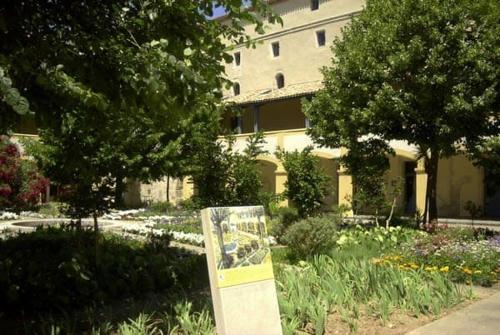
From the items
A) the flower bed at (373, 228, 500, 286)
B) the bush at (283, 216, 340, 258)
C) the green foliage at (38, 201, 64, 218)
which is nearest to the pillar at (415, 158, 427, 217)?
the flower bed at (373, 228, 500, 286)

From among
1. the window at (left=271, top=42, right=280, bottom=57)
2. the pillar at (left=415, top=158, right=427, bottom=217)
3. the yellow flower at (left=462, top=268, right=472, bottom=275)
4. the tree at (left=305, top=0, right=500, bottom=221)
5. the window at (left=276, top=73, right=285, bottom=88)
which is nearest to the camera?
the yellow flower at (left=462, top=268, right=472, bottom=275)

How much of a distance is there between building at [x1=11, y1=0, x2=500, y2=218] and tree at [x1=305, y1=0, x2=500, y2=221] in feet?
31.6

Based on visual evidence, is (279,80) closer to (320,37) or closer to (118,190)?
(320,37)

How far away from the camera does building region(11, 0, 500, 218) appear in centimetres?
2555

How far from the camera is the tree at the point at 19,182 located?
2186cm

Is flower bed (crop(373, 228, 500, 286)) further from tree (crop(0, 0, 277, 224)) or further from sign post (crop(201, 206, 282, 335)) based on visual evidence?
tree (crop(0, 0, 277, 224))

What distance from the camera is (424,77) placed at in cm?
1407

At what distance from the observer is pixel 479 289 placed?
859cm

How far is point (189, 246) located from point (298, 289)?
23.5 ft

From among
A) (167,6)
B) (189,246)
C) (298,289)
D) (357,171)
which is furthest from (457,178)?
(167,6)

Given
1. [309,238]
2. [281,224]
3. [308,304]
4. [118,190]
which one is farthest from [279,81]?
[308,304]

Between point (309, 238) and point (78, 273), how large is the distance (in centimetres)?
468

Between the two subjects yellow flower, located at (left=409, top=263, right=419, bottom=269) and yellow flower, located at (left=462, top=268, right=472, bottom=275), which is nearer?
yellow flower, located at (left=462, top=268, right=472, bottom=275)

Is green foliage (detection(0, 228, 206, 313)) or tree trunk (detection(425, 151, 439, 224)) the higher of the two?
tree trunk (detection(425, 151, 439, 224))
